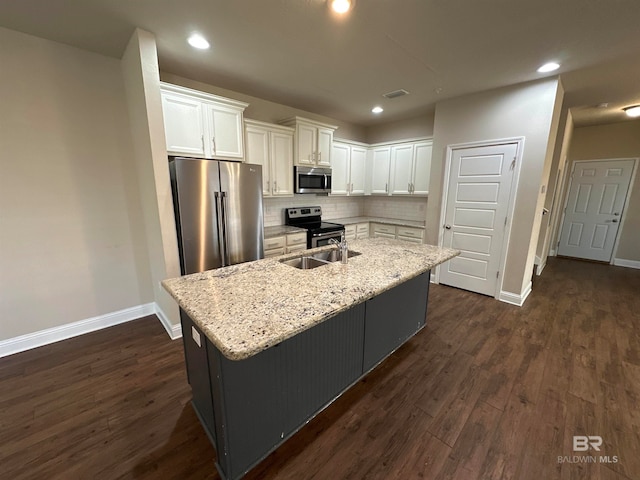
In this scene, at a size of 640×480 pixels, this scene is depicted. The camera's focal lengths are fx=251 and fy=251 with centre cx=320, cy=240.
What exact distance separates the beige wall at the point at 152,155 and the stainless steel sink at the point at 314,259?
1.21m

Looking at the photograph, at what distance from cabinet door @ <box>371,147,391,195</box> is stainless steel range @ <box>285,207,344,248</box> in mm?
1235

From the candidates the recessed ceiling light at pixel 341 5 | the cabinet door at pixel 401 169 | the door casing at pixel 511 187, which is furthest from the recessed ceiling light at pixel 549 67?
the recessed ceiling light at pixel 341 5

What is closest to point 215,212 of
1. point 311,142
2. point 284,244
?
point 284,244

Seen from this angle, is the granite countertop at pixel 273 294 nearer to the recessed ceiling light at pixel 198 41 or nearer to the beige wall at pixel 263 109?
the recessed ceiling light at pixel 198 41

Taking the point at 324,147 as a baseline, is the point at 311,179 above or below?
below

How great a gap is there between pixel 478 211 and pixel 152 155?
3.91 m

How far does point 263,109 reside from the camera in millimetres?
3680

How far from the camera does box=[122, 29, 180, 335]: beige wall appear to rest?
210 centimetres

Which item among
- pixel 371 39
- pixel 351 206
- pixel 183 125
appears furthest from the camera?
pixel 351 206

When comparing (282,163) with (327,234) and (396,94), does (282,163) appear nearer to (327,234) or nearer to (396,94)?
(327,234)

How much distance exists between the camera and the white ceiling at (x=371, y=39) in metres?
1.75

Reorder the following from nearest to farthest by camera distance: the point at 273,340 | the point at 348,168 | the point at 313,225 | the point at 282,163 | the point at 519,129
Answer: the point at 273,340, the point at 519,129, the point at 282,163, the point at 313,225, the point at 348,168

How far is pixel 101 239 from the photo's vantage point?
264 cm

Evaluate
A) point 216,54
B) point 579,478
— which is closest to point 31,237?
point 216,54
